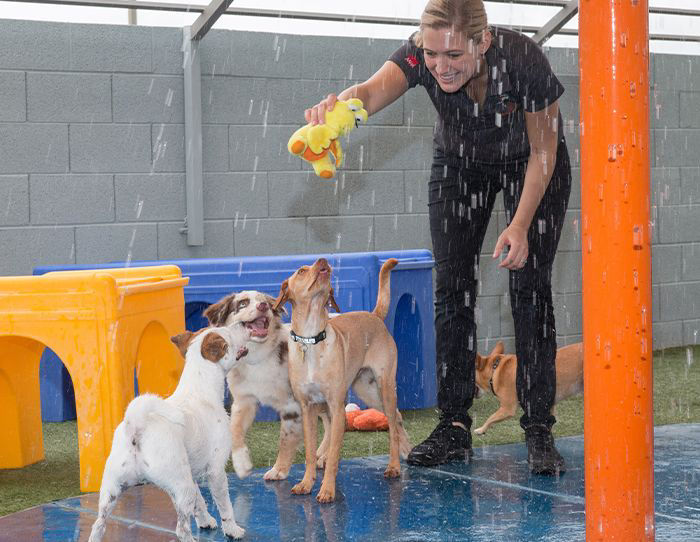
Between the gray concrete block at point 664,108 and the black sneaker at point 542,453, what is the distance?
4524 mm

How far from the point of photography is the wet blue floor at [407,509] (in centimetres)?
281

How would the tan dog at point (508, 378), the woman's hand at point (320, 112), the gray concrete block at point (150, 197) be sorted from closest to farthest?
the woman's hand at point (320, 112), the tan dog at point (508, 378), the gray concrete block at point (150, 197)

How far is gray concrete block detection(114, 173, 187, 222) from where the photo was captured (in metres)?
5.71

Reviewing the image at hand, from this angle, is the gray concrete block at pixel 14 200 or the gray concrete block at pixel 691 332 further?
the gray concrete block at pixel 691 332

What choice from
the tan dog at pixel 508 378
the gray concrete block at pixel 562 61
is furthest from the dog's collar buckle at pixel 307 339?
the gray concrete block at pixel 562 61

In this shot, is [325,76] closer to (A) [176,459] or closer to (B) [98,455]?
(B) [98,455]

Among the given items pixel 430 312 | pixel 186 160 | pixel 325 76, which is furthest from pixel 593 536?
pixel 325 76

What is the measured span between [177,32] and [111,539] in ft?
12.2

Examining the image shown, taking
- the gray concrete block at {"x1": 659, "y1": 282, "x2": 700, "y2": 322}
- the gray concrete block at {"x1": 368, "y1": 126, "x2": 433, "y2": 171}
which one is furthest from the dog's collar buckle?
the gray concrete block at {"x1": 659, "y1": 282, "x2": 700, "y2": 322}

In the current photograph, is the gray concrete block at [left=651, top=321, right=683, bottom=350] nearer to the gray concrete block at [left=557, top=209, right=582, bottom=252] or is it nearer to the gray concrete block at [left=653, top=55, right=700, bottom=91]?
the gray concrete block at [left=557, top=209, right=582, bottom=252]

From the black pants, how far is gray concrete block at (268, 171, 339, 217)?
252cm

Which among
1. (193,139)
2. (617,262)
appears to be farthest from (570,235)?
(617,262)

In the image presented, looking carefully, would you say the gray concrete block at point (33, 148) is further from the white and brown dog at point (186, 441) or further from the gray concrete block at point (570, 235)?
the gray concrete block at point (570, 235)

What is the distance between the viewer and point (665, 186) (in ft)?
25.3
